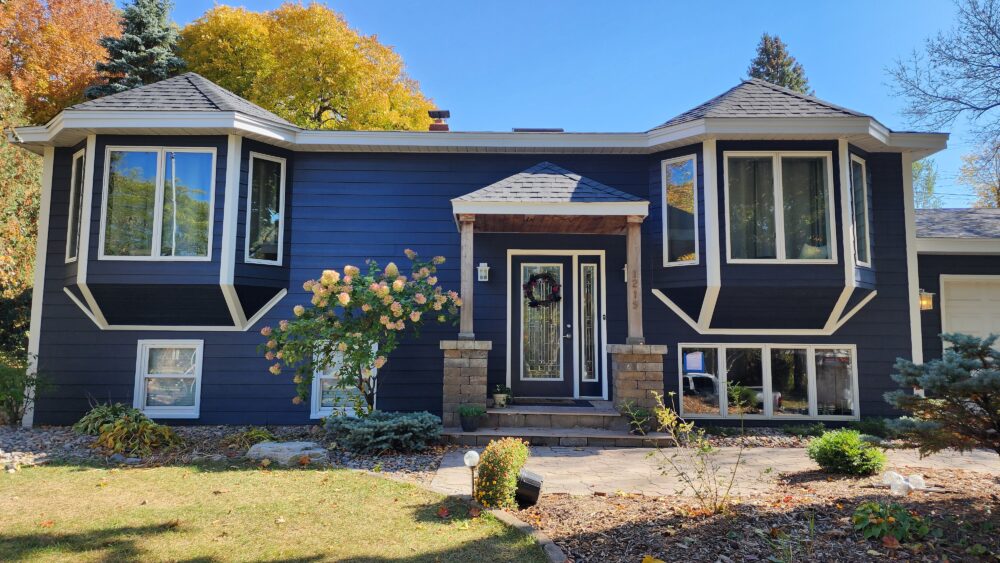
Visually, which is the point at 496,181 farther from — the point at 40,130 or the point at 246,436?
the point at 40,130

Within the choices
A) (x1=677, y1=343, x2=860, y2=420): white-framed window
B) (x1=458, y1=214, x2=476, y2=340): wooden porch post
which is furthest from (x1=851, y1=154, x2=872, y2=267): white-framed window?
(x1=458, y1=214, x2=476, y2=340): wooden porch post

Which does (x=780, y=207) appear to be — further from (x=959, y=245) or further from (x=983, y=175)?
(x=983, y=175)

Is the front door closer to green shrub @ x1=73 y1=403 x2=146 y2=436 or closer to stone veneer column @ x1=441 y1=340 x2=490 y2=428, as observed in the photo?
stone veneer column @ x1=441 y1=340 x2=490 y2=428

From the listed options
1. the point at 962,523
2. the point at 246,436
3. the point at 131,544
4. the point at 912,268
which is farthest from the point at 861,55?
the point at 131,544

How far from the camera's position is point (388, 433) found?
560cm

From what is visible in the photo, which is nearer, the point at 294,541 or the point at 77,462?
the point at 294,541

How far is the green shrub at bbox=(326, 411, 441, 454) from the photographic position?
18.4ft

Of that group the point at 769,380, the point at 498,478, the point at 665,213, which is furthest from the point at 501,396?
the point at 769,380

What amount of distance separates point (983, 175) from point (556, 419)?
479 inches

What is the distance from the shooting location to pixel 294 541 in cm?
323

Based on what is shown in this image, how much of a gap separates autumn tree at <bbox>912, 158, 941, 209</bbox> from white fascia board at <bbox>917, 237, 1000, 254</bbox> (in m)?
18.0

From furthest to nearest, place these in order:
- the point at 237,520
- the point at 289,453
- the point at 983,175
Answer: the point at 983,175 < the point at 289,453 < the point at 237,520

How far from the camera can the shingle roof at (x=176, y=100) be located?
22.2 ft

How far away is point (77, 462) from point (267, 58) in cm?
1584
